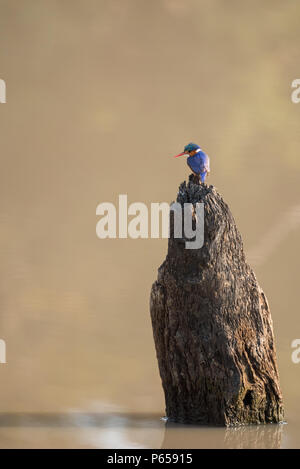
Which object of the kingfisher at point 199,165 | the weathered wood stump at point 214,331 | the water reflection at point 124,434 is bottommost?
the water reflection at point 124,434

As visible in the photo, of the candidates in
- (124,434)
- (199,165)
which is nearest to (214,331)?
(124,434)

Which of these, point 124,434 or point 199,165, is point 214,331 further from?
point 199,165

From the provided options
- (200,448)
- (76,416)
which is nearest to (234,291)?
(200,448)

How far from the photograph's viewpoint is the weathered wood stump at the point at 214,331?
5.05m

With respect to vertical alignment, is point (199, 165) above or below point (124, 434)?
above

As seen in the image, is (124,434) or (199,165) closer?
(124,434)

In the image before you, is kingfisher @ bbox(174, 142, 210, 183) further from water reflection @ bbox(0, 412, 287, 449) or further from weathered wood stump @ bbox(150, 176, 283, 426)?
water reflection @ bbox(0, 412, 287, 449)

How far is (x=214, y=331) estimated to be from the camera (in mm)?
5066

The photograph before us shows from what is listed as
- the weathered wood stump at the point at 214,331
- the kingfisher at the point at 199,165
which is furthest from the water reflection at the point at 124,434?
the kingfisher at the point at 199,165

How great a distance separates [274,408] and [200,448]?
72cm

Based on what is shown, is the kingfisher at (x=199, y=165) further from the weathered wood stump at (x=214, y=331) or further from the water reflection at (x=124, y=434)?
the water reflection at (x=124, y=434)

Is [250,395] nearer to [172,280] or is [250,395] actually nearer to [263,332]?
[263,332]

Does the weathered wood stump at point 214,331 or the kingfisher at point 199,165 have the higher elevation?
the kingfisher at point 199,165

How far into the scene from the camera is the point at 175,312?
5.14 metres
